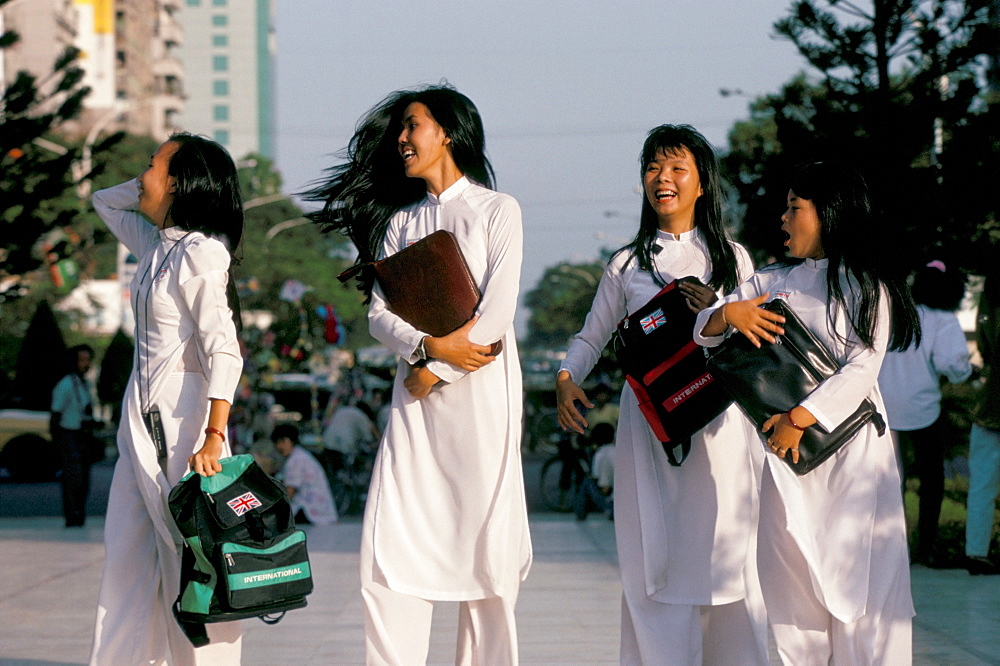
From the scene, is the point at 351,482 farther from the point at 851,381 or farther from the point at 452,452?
the point at 851,381

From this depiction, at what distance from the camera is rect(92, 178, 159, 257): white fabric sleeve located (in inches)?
195

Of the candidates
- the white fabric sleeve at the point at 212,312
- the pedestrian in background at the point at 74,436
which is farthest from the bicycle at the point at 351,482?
the white fabric sleeve at the point at 212,312

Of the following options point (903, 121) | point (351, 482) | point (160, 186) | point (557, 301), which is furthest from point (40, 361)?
point (557, 301)

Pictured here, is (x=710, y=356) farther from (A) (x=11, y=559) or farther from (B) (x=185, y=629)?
(A) (x=11, y=559)

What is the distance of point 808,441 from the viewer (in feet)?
14.1

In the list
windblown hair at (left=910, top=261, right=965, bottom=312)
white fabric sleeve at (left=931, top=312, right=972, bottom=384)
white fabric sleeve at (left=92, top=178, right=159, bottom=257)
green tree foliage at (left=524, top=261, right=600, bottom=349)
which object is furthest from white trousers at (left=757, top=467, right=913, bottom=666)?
green tree foliage at (left=524, top=261, right=600, bottom=349)

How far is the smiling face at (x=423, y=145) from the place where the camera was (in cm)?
464

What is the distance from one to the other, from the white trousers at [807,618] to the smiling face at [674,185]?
1010 mm

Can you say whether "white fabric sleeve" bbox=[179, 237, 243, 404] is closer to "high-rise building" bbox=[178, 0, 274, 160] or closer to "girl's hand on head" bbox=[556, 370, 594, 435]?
"girl's hand on head" bbox=[556, 370, 594, 435]

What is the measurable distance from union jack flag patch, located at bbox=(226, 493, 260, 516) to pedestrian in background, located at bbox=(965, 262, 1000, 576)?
5.11 metres

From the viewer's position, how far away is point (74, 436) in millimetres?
13523

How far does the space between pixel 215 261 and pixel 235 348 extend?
11.7 inches

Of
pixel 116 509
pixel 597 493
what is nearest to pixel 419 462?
pixel 116 509

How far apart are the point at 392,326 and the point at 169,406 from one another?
0.77 metres
